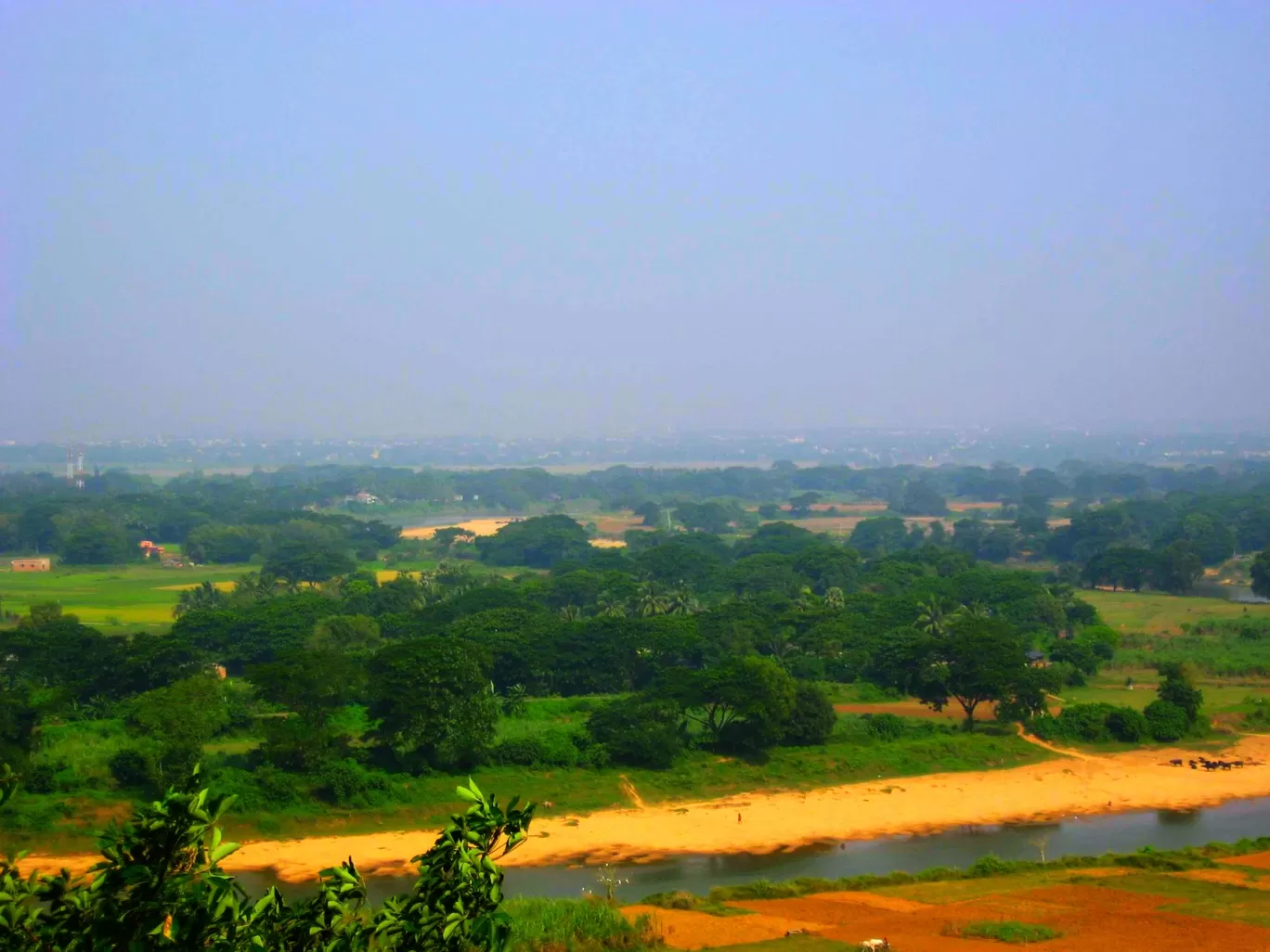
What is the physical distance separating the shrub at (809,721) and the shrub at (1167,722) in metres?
9.23

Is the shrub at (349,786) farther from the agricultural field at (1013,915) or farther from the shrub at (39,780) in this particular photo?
the agricultural field at (1013,915)

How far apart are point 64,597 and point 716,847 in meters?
45.6

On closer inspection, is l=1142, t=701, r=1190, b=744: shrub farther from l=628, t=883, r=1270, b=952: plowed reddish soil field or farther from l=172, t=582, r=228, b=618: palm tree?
l=172, t=582, r=228, b=618: palm tree

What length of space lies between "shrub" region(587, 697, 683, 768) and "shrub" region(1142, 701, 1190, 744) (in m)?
13.3

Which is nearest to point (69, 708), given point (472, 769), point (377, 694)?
point (377, 694)

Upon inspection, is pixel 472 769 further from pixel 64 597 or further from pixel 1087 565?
pixel 1087 565

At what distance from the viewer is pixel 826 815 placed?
2783cm

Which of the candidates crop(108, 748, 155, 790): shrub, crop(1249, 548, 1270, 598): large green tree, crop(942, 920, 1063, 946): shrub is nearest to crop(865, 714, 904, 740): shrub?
crop(942, 920, 1063, 946): shrub

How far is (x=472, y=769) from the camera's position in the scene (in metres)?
29.5

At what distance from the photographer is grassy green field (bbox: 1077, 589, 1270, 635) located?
51875 mm

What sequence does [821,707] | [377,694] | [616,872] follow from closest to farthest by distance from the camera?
1. [616,872]
2. [377,694]
3. [821,707]

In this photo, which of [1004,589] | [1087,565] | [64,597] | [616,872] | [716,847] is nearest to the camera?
[616,872]

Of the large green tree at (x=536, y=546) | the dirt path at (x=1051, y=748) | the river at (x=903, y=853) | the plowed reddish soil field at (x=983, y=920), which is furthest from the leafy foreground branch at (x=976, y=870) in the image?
the large green tree at (x=536, y=546)

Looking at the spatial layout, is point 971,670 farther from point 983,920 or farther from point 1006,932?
point 1006,932
